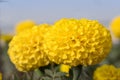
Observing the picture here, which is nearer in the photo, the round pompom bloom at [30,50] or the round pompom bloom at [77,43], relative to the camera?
the round pompom bloom at [77,43]

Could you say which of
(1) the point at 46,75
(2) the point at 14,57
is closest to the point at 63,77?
(1) the point at 46,75

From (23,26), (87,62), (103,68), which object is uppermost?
(87,62)

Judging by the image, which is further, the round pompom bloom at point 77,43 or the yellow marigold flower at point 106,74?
the yellow marigold flower at point 106,74

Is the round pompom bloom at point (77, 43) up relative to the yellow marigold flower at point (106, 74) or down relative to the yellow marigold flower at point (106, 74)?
up

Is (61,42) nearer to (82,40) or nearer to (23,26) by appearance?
(82,40)

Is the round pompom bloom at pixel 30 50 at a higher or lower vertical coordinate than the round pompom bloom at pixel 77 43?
lower

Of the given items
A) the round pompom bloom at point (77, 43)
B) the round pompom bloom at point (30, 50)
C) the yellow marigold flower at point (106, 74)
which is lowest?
the yellow marigold flower at point (106, 74)
